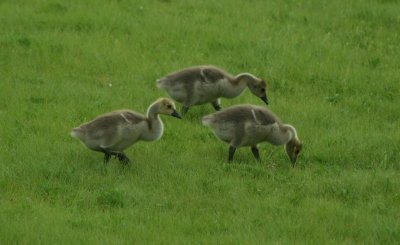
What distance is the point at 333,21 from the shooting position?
20.8m

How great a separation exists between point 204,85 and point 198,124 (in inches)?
28.2

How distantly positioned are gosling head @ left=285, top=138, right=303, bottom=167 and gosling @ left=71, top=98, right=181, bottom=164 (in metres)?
2.10

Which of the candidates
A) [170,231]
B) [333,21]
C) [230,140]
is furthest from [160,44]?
[170,231]

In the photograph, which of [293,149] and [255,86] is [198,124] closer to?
[255,86]

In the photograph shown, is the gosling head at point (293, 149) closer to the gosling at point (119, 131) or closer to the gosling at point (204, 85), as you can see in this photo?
the gosling at point (204, 85)

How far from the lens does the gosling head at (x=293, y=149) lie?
1344cm

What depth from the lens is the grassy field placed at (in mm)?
10977

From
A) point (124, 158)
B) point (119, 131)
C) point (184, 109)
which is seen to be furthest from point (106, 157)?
point (184, 109)

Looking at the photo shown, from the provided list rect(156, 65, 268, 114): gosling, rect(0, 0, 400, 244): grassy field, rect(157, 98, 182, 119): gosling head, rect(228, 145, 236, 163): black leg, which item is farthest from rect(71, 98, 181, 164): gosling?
rect(156, 65, 268, 114): gosling

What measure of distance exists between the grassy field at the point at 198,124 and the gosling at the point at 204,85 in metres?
0.46

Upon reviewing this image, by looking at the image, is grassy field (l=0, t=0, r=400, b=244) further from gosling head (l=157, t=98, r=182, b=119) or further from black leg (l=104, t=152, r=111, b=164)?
gosling head (l=157, t=98, r=182, b=119)

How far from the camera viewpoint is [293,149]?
1349 cm

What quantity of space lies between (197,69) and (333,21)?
677 cm

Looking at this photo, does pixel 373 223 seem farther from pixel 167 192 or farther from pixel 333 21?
pixel 333 21
